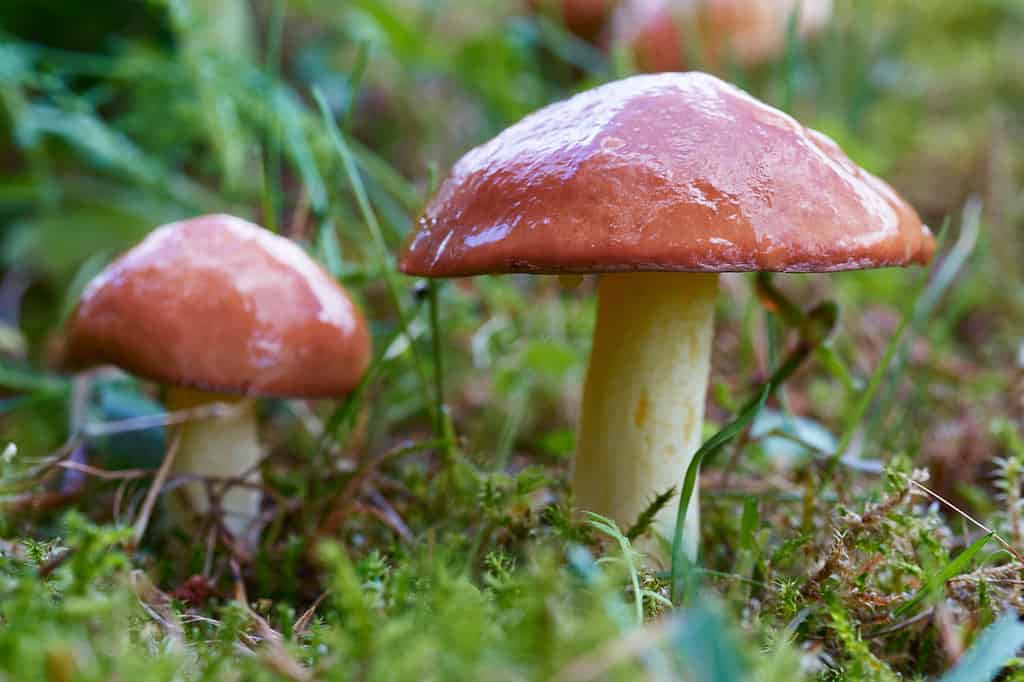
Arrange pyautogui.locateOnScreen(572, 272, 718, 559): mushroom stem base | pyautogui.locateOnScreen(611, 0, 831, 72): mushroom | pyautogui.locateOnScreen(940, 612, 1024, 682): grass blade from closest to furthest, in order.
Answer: pyautogui.locateOnScreen(940, 612, 1024, 682): grass blade < pyautogui.locateOnScreen(572, 272, 718, 559): mushroom stem base < pyautogui.locateOnScreen(611, 0, 831, 72): mushroom

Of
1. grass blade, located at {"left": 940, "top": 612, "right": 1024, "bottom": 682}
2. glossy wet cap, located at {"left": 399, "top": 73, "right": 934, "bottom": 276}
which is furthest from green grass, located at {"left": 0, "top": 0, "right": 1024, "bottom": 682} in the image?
glossy wet cap, located at {"left": 399, "top": 73, "right": 934, "bottom": 276}

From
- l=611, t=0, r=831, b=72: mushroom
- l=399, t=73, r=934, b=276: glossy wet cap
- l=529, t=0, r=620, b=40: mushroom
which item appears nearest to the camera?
l=399, t=73, r=934, b=276: glossy wet cap

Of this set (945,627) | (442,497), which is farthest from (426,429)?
(945,627)

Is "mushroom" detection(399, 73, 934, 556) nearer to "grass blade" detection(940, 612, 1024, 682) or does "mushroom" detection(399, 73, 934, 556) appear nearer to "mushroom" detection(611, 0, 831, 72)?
"grass blade" detection(940, 612, 1024, 682)

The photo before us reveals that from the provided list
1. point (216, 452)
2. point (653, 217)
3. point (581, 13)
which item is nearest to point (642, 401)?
point (653, 217)

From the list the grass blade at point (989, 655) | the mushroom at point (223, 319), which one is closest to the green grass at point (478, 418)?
the grass blade at point (989, 655)

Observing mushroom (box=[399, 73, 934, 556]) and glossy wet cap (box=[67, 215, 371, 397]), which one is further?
glossy wet cap (box=[67, 215, 371, 397])
